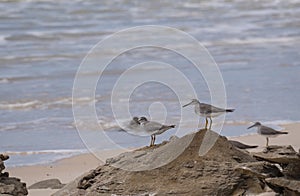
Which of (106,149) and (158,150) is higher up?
(158,150)

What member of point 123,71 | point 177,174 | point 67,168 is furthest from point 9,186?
point 123,71

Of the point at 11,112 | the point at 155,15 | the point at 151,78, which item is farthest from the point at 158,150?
the point at 155,15

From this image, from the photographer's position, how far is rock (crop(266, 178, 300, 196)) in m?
5.39

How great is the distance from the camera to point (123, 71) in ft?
51.8

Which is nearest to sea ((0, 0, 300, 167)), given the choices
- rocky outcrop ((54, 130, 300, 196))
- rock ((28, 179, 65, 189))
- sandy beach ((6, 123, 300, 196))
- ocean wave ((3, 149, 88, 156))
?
ocean wave ((3, 149, 88, 156))

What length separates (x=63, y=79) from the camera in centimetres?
1521

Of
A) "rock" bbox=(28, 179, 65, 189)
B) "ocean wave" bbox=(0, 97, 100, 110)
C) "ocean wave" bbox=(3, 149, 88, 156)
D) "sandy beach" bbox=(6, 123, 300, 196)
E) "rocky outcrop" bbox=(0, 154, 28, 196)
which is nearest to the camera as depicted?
"rocky outcrop" bbox=(0, 154, 28, 196)

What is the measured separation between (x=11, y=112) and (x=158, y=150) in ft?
20.8

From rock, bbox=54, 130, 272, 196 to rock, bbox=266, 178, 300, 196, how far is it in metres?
0.26

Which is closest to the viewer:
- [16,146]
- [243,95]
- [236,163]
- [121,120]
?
[236,163]

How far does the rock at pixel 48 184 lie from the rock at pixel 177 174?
1555 millimetres

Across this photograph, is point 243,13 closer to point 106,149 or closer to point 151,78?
point 151,78

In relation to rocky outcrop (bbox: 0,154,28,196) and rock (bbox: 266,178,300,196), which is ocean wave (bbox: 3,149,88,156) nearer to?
rocky outcrop (bbox: 0,154,28,196)

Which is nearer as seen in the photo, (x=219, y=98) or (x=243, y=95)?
(x=219, y=98)
